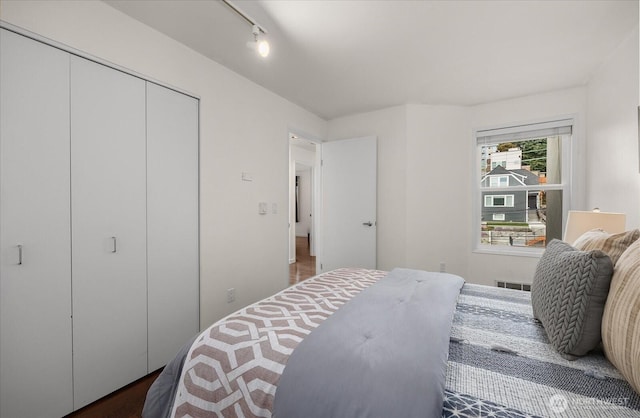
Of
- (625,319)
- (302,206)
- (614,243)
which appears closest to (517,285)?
(614,243)

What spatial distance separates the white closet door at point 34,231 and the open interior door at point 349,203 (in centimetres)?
284

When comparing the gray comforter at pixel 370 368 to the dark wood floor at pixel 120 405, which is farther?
the dark wood floor at pixel 120 405

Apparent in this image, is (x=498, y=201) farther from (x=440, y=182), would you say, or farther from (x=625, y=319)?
(x=625, y=319)

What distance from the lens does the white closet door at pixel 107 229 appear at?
1.67 meters

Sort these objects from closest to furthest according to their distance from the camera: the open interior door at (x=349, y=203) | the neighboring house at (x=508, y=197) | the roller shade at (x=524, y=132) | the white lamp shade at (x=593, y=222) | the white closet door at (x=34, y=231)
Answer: the white closet door at (x=34, y=231) < the white lamp shade at (x=593, y=222) < the roller shade at (x=524, y=132) < the neighboring house at (x=508, y=197) < the open interior door at (x=349, y=203)

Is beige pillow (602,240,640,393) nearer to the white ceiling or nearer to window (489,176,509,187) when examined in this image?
the white ceiling

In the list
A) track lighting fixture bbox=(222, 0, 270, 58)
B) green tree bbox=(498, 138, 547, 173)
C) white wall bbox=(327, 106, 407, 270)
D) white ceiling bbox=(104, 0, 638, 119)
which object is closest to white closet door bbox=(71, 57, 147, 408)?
white ceiling bbox=(104, 0, 638, 119)

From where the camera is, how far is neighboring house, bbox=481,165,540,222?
3.35 meters

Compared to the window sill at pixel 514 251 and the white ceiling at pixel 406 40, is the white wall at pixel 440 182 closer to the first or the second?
the window sill at pixel 514 251

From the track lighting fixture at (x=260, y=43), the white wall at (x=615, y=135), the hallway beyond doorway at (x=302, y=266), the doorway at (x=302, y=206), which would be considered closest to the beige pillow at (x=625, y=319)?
the white wall at (x=615, y=135)

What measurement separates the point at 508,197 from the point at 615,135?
4.01 ft

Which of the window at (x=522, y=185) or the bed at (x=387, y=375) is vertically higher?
the window at (x=522, y=185)

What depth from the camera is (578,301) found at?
952 millimetres

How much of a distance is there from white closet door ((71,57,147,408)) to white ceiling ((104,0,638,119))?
24.0 inches
